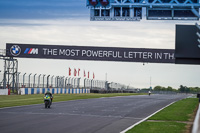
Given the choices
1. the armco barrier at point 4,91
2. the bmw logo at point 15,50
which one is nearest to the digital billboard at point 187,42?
the armco barrier at point 4,91

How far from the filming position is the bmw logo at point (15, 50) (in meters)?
50.9

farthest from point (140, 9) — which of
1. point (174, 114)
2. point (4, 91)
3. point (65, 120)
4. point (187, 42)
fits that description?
point (4, 91)

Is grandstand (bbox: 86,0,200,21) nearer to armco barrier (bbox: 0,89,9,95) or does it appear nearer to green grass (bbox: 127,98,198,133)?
green grass (bbox: 127,98,198,133)

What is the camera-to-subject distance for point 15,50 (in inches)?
2005

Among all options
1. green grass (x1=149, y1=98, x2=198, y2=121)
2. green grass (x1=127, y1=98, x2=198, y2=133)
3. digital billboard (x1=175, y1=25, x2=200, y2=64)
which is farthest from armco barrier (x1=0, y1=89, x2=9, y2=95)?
digital billboard (x1=175, y1=25, x2=200, y2=64)

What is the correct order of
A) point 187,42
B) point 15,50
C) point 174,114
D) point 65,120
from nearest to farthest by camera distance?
point 65,120 < point 187,42 < point 174,114 < point 15,50

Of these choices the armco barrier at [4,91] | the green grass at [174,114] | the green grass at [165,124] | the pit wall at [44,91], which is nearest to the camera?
the green grass at [165,124]

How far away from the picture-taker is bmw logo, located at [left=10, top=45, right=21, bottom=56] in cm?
5088

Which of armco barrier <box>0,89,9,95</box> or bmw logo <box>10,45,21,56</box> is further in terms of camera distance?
bmw logo <box>10,45,21,56</box>

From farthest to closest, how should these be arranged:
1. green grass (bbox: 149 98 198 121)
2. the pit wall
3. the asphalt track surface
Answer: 1. the pit wall
2. green grass (bbox: 149 98 198 121)
3. the asphalt track surface

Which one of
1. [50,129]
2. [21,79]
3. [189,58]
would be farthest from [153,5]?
[21,79]

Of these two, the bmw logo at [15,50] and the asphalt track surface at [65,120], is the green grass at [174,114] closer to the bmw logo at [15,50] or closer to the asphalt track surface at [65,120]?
the asphalt track surface at [65,120]

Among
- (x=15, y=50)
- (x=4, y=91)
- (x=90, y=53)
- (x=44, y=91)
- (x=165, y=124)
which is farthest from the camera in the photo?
(x=44, y=91)

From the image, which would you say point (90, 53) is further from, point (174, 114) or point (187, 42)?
point (187, 42)
